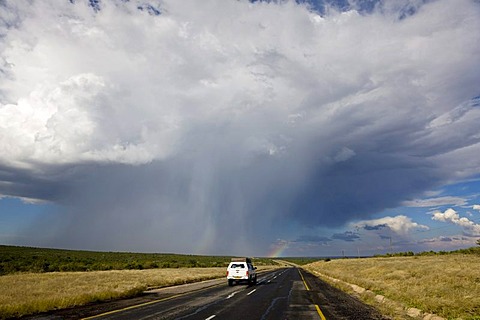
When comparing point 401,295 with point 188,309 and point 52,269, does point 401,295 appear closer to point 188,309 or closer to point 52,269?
point 188,309

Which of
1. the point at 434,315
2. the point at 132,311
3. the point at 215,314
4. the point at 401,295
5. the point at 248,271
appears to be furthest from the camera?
the point at 248,271

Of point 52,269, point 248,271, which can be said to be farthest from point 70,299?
point 52,269

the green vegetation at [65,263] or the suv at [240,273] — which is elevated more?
the green vegetation at [65,263]

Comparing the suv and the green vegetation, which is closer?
the suv

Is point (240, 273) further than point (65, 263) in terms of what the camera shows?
No

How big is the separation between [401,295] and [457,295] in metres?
3.08

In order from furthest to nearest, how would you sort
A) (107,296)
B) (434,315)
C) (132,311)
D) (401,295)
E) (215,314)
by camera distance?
(107,296)
(401,295)
(132,311)
(215,314)
(434,315)

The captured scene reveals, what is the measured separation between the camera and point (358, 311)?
587 inches

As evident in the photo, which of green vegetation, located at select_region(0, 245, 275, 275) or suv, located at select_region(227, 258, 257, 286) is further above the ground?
green vegetation, located at select_region(0, 245, 275, 275)

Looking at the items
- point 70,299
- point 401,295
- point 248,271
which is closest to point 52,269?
point 248,271

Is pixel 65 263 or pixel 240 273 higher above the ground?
pixel 65 263

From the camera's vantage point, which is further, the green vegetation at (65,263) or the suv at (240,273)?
the green vegetation at (65,263)

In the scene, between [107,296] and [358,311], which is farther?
[107,296]

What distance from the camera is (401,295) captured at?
17922 mm
